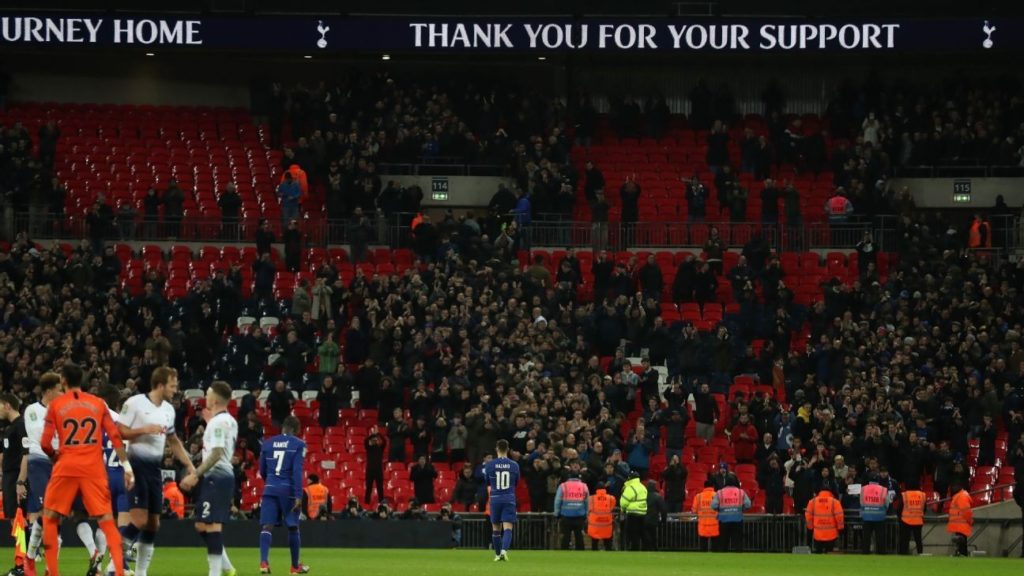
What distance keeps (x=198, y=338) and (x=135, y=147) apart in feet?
31.1

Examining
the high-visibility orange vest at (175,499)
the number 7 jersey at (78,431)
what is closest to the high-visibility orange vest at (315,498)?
the high-visibility orange vest at (175,499)

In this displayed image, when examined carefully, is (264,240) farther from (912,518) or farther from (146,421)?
(146,421)

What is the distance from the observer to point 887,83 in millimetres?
47125

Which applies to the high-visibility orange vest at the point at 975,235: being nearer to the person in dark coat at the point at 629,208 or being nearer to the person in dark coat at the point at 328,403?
the person in dark coat at the point at 629,208

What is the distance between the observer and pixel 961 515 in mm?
31422

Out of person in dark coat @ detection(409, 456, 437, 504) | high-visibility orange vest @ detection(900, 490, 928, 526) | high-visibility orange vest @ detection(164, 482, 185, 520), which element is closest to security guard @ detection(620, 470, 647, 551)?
person in dark coat @ detection(409, 456, 437, 504)

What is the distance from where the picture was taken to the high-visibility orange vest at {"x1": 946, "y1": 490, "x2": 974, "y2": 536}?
103 feet

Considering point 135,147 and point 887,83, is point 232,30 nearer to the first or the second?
point 135,147

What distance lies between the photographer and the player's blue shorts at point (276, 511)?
20.6m

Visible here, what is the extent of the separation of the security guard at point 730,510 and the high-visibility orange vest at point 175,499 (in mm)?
Answer: 9447

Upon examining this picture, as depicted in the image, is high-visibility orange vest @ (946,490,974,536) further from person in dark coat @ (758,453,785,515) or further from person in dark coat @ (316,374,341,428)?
person in dark coat @ (316,374,341,428)

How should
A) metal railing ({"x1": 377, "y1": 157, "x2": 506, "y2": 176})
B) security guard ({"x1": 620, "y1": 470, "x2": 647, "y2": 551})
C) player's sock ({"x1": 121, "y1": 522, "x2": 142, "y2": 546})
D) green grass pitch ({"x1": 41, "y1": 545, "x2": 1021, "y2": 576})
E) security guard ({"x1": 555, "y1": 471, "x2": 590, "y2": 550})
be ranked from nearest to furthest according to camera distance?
1. player's sock ({"x1": 121, "y1": 522, "x2": 142, "y2": 546})
2. green grass pitch ({"x1": 41, "y1": 545, "x2": 1021, "y2": 576})
3. security guard ({"x1": 555, "y1": 471, "x2": 590, "y2": 550})
4. security guard ({"x1": 620, "y1": 470, "x2": 647, "y2": 551})
5. metal railing ({"x1": 377, "y1": 157, "x2": 506, "y2": 176})

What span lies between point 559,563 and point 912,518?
954 cm

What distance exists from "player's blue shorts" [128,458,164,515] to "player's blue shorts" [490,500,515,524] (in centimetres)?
998
